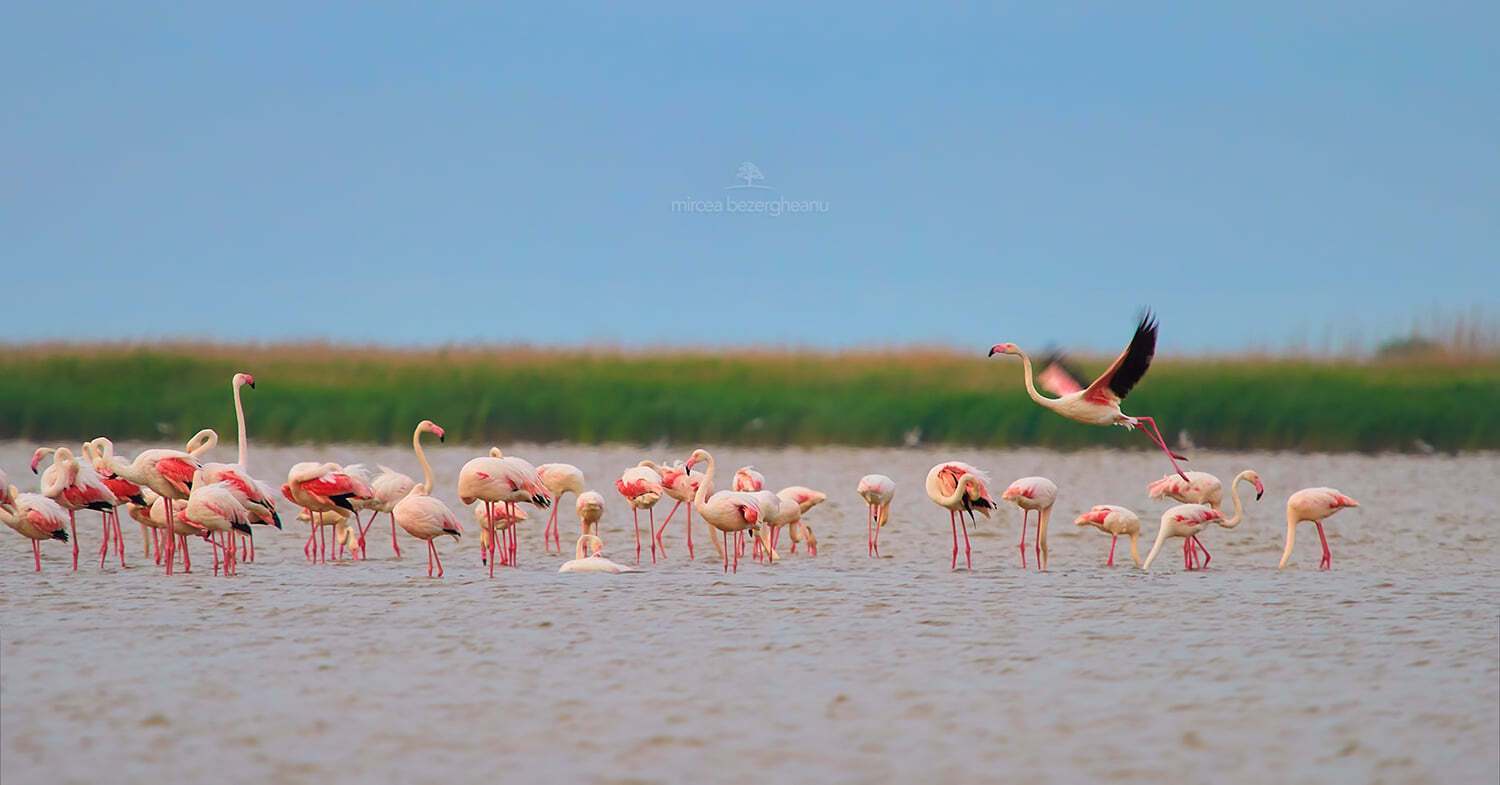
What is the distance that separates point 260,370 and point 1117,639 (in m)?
19.7

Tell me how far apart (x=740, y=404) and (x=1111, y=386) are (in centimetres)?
1143

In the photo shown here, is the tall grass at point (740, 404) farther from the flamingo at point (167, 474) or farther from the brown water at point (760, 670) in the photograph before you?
the flamingo at point (167, 474)

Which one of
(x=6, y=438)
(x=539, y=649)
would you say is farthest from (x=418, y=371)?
(x=539, y=649)

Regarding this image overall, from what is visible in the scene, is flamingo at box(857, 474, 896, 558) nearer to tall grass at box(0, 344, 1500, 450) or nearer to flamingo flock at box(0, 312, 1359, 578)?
flamingo flock at box(0, 312, 1359, 578)

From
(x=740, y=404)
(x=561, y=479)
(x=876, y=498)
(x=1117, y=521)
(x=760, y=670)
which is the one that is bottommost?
(x=760, y=670)

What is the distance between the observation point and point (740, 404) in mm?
23188

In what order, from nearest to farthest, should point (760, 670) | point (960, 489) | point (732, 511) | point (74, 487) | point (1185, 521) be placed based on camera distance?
point (760, 670), point (732, 511), point (74, 487), point (1185, 521), point (960, 489)

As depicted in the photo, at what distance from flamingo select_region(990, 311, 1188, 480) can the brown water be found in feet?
2.99

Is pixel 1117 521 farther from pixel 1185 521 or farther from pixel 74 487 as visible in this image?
pixel 74 487

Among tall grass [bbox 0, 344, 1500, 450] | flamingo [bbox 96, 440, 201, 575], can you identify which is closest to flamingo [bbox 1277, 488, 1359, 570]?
flamingo [bbox 96, 440, 201, 575]

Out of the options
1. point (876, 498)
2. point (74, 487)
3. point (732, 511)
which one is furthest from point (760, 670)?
point (74, 487)

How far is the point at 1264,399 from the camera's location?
22.5 metres

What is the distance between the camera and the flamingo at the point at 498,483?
10938 mm

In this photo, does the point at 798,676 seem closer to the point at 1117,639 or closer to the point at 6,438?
the point at 1117,639
